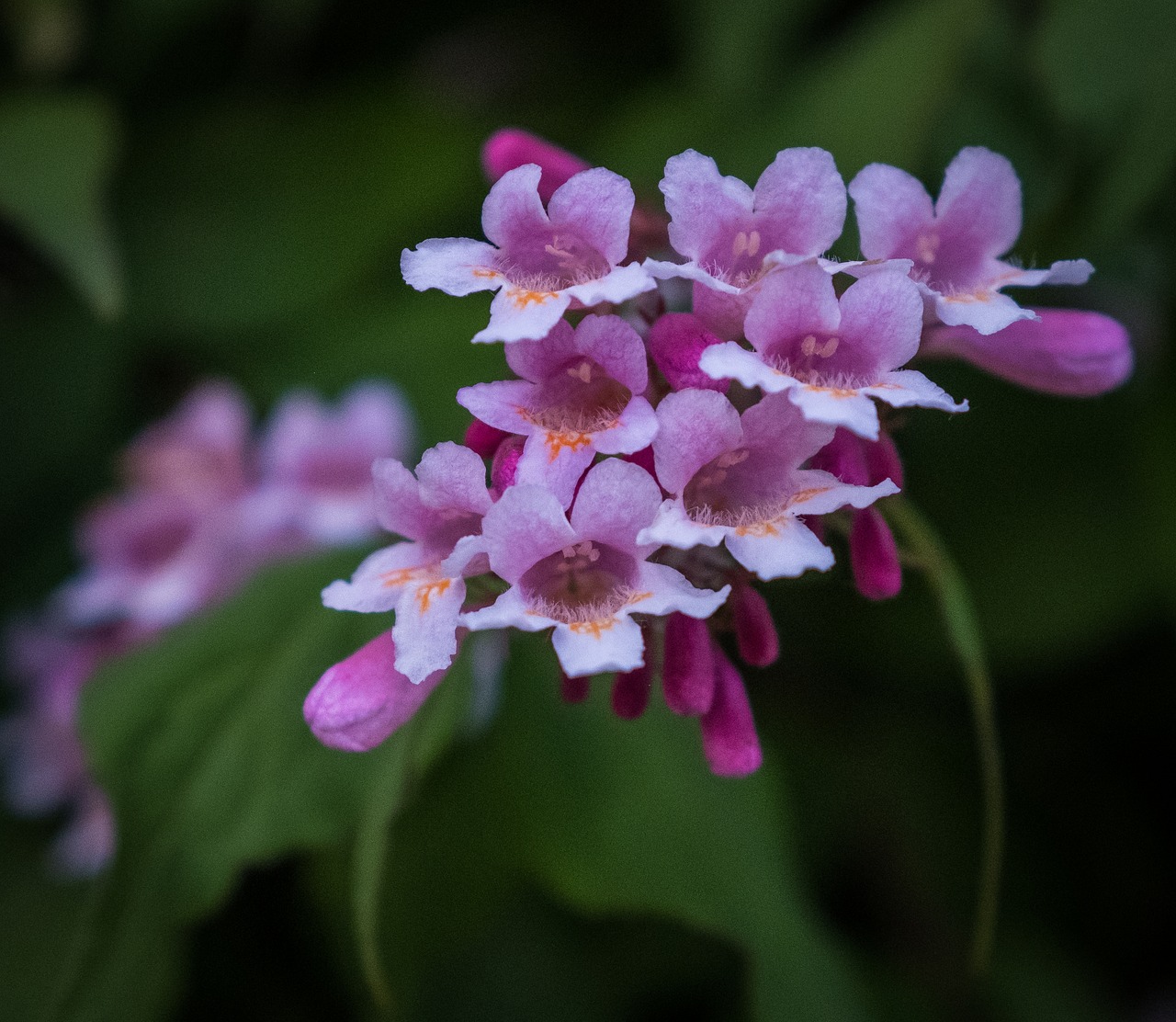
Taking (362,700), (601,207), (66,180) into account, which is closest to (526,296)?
(601,207)

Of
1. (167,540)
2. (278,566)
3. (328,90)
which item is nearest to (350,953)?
(278,566)

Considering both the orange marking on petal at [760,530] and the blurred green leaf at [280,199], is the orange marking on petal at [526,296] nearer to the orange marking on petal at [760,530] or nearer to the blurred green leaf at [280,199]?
the orange marking on petal at [760,530]

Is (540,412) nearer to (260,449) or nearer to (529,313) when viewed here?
(529,313)

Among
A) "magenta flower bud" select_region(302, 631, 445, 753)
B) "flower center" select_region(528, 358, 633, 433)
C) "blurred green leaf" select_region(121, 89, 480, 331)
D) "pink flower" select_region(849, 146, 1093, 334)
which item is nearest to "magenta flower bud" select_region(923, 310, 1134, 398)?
"pink flower" select_region(849, 146, 1093, 334)

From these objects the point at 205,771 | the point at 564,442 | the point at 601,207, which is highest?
the point at 601,207

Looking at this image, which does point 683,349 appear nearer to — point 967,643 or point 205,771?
point 967,643

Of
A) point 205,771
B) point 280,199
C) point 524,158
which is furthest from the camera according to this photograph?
point 280,199

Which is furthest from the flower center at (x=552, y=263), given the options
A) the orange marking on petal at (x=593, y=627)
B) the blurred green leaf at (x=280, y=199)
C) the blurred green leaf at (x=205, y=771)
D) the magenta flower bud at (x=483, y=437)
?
the blurred green leaf at (x=280, y=199)
